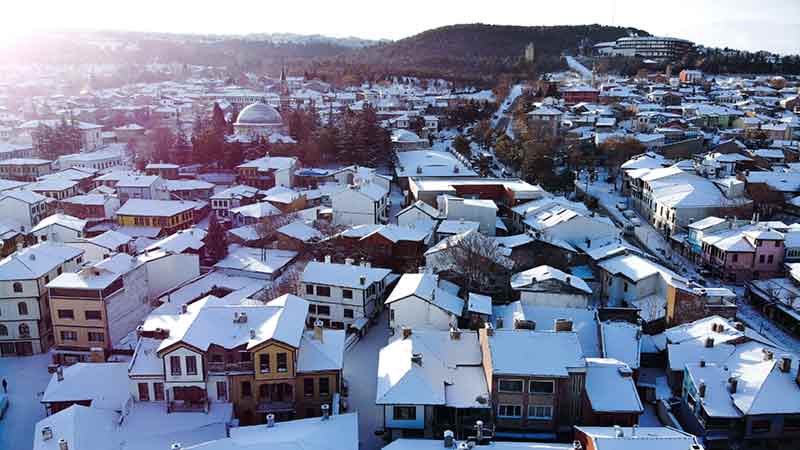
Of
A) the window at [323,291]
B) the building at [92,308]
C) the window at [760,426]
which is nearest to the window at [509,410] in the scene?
the window at [760,426]

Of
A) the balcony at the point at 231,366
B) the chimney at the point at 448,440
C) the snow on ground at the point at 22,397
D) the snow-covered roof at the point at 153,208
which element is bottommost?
the snow on ground at the point at 22,397

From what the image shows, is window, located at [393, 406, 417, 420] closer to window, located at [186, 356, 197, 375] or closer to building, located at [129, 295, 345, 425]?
building, located at [129, 295, 345, 425]

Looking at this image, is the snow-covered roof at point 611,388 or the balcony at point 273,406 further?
the balcony at point 273,406

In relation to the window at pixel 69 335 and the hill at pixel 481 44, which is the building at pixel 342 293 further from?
the hill at pixel 481 44

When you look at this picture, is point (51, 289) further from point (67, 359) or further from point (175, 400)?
point (175, 400)

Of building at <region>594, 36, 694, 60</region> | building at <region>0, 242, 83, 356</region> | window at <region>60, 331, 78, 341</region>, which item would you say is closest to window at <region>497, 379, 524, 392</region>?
window at <region>60, 331, 78, 341</region>
